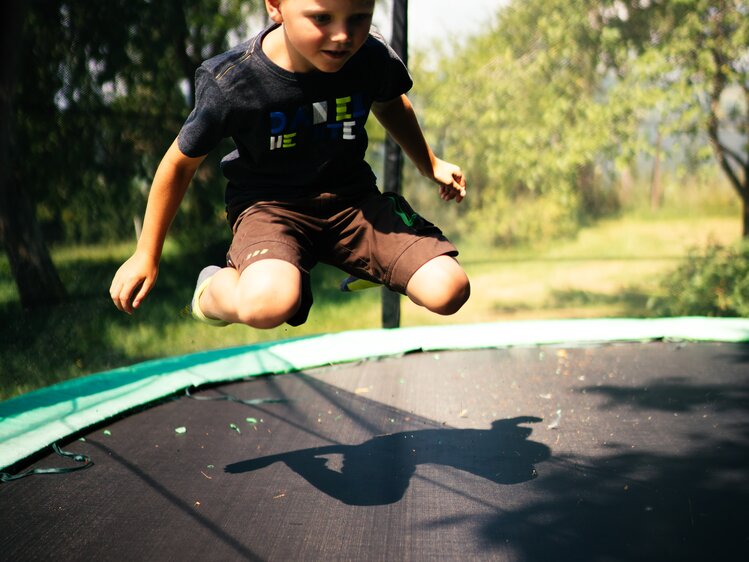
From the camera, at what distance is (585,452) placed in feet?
6.09

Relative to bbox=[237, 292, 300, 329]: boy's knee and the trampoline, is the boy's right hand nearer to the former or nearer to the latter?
bbox=[237, 292, 300, 329]: boy's knee

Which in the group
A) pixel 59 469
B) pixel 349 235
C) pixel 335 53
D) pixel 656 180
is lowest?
pixel 59 469

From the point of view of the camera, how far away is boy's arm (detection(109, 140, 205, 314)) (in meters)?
1.45

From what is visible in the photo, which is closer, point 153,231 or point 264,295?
point 264,295

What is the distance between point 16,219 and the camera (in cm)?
256

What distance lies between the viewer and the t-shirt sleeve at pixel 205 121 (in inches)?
56.6

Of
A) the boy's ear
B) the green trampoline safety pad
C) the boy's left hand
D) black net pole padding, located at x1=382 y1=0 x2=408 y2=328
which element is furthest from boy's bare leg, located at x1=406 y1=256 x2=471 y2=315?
black net pole padding, located at x1=382 y1=0 x2=408 y2=328

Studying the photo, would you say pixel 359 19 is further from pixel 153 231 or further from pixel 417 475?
pixel 417 475

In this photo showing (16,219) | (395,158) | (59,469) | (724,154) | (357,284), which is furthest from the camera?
(724,154)

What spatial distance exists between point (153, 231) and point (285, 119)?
1.01 feet

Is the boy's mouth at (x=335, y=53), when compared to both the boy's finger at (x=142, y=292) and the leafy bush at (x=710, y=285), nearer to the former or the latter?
the boy's finger at (x=142, y=292)

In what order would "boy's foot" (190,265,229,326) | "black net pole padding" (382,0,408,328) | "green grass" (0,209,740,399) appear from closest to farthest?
1. "boy's foot" (190,265,229,326)
2. "green grass" (0,209,740,399)
3. "black net pole padding" (382,0,408,328)

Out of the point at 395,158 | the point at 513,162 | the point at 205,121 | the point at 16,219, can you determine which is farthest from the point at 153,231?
the point at 513,162

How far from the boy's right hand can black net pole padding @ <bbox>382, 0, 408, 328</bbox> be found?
1638 mm
